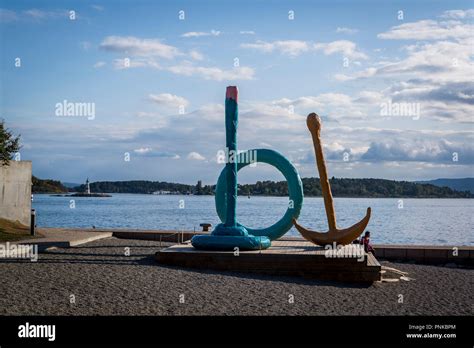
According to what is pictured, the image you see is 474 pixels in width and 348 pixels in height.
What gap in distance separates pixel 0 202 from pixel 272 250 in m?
11.2

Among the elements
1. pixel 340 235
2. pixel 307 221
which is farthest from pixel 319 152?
pixel 307 221

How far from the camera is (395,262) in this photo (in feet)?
59.0

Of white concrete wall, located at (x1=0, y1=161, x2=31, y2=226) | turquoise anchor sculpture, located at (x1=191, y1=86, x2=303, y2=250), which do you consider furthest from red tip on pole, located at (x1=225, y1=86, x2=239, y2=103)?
white concrete wall, located at (x1=0, y1=161, x2=31, y2=226)

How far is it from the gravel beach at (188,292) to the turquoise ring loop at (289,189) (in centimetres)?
280

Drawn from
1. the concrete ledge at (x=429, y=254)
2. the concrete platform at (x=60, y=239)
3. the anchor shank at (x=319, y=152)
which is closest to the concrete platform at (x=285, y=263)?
the anchor shank at (x=319, y=152)

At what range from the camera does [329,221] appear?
15.5 meters

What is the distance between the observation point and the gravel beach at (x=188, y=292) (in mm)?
9797

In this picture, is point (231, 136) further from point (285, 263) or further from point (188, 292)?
point (188, 292)

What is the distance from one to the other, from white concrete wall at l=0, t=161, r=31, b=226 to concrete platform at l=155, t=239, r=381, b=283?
31.8 ft

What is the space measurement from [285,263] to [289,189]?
10.2ft

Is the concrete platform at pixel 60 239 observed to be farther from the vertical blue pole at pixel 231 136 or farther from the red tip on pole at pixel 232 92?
the red tip on pole at pixel 232 92

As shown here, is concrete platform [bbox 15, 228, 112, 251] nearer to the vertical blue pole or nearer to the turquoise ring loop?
the turquoise ring loop
